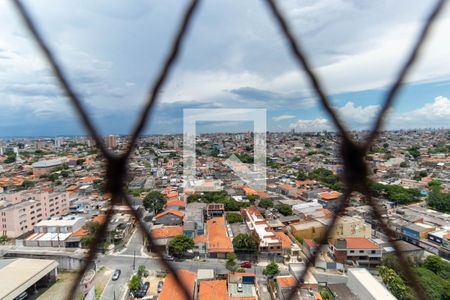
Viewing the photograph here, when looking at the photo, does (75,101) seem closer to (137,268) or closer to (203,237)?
(137,268)

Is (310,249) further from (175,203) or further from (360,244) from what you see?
(175,203)

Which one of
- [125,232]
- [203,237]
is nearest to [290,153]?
[203,237]

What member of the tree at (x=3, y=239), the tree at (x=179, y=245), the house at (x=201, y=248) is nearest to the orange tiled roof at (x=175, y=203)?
the house at (x=201, y=248)

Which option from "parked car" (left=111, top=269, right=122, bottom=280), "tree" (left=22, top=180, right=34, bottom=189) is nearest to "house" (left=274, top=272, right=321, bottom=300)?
"parked car" (left=111, top=269, right=122, bottom=280)

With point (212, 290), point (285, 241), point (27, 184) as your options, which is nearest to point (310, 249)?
point (212, 290)

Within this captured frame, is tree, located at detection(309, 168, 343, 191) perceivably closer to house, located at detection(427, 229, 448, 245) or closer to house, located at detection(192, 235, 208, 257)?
house, located at detection(192, 235, 208, 257)

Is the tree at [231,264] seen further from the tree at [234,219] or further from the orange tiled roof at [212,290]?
the tree at [234,219]

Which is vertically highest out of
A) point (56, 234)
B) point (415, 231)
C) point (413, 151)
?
point (413, 151)
